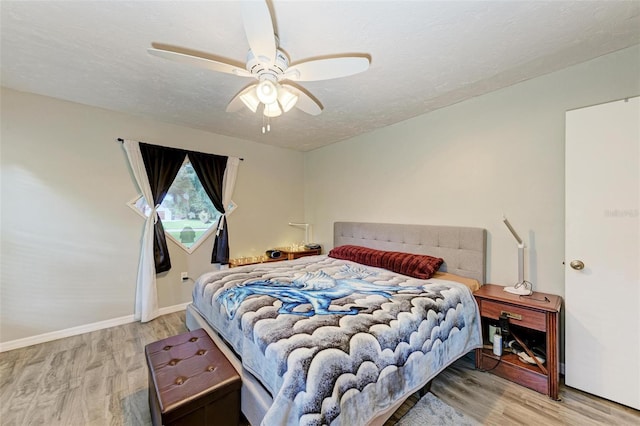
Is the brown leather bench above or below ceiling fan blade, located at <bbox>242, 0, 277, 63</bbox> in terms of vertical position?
below

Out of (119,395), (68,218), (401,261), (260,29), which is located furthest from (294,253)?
(260,29)

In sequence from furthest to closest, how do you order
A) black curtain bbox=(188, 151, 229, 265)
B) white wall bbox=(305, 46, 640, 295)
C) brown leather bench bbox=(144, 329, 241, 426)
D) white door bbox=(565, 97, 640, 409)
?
black curtain bbox=(188, 151, 229, 265) < white wall bbox=(305, 46, 640, 295) < white door bbox=(565, 97, 640, 409) < brown leather bench bbox=(144, 329, 241, 426)

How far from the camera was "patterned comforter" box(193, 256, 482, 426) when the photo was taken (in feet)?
3.85

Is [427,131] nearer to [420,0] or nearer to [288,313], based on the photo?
[420,0]

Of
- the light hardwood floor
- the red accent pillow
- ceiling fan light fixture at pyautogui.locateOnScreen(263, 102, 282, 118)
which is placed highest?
ceiling fan light fixture at pyautogui.locateOnScreen(263, 102, 282, 118)

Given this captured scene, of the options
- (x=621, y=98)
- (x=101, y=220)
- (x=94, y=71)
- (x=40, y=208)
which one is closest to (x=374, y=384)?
(x=621, y=98)

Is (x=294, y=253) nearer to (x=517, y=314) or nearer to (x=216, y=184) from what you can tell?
(x=216, y=184)

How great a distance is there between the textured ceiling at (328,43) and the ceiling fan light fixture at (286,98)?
286 mm

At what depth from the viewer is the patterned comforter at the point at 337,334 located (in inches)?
46.2

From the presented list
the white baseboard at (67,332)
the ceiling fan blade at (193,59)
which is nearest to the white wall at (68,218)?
the white baseboard at (67,332)

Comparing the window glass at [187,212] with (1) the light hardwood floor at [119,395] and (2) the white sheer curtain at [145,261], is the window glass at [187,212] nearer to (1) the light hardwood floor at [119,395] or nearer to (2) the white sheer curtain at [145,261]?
(2) the white sheer curtain at [145,261]

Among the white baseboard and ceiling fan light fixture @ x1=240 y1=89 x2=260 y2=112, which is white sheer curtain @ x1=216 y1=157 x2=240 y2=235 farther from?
ceiling fan light fixture @ x1=240 y1=89 x2=260 y2=112

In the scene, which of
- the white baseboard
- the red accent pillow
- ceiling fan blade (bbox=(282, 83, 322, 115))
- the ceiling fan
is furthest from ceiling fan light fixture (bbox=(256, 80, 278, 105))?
the white baseboard

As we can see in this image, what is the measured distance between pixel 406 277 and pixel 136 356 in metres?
2.76
